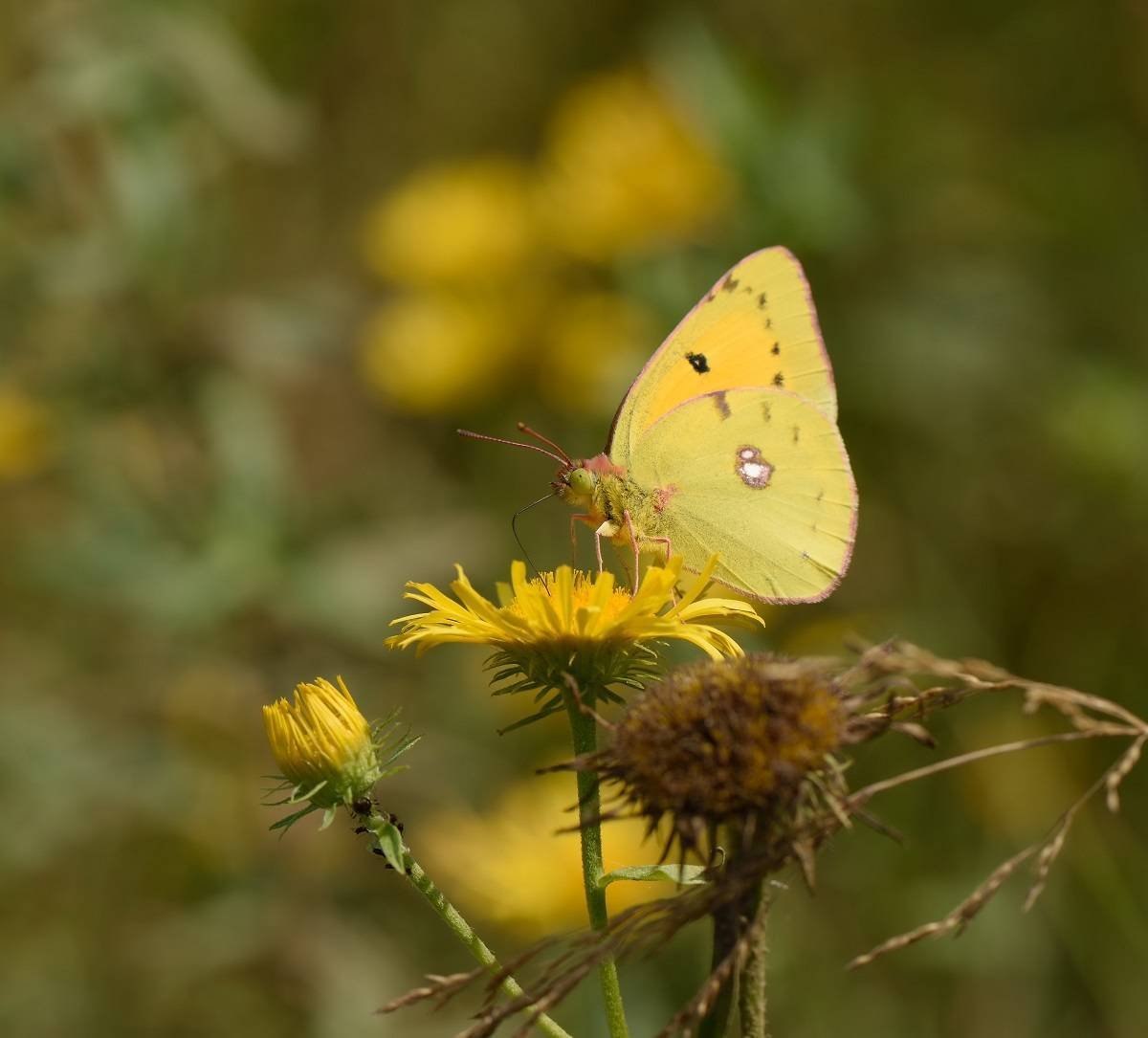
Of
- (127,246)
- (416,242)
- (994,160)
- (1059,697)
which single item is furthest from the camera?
(416,242)

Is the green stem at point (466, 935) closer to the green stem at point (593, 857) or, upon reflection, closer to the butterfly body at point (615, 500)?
the green stem at point (593, 857)

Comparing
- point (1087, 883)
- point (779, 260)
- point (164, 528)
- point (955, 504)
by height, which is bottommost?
point (1087, 883)

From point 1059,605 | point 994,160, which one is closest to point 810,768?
point 1059,605

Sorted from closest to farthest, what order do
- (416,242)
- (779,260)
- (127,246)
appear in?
(779,260), (127,246), (416,242)

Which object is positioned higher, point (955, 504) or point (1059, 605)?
point (955, 504)

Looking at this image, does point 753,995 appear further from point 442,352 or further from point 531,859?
point 442,352

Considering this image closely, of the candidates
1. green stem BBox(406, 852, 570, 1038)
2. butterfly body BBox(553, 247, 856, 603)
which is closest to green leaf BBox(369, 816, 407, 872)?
green stem BBox(406, 852, 570, 1038)

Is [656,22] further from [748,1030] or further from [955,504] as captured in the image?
[748,1030]
